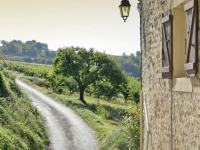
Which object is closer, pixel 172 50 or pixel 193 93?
pixel 193 93

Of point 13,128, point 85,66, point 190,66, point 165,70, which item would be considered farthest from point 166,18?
point 85,66

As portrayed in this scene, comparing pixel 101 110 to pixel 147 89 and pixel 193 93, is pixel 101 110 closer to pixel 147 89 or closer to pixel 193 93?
pixel 147 89

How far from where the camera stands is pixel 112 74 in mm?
38781

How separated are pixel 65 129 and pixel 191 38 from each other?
59.9 ft

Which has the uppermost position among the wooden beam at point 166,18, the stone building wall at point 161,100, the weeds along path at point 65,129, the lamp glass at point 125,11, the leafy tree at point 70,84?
the lamp glass at point 125,11

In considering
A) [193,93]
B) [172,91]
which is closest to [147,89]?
[172,91]

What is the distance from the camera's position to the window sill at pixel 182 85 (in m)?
6.05

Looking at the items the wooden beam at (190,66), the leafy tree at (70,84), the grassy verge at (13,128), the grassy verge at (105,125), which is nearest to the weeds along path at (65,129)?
the grassy verge at (105,125)

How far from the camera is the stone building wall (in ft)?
19.4

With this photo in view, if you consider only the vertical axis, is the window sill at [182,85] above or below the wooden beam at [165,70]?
below

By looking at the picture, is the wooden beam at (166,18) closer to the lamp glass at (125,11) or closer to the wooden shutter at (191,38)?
the wooden shutter at (191,38)

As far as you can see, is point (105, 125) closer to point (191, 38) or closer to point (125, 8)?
point (125, 8)

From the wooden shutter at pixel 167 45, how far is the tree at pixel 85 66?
29.5m

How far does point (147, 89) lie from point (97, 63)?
29.4 meters
